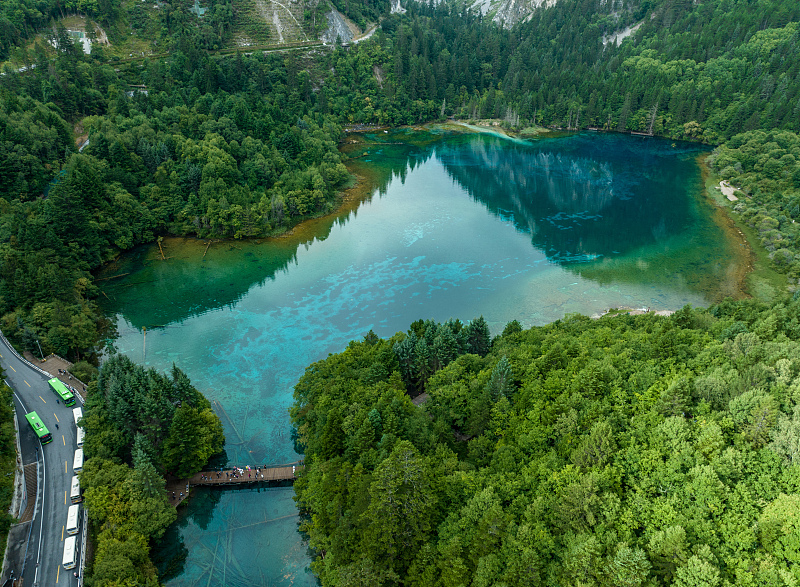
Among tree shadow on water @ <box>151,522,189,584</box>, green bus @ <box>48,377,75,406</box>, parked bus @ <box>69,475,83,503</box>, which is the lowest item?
tree shadow on water @ <box>151,522,189,584</box>

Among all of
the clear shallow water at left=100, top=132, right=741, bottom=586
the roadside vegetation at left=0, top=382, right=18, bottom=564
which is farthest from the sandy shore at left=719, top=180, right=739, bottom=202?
the roadside vegetation at left=0, top=382, right=18, bottom=564

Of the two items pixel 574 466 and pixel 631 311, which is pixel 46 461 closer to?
pixel 574 466

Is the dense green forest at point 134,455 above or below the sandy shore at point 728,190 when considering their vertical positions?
below

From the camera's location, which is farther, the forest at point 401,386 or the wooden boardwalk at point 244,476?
the wooden boardwalk at point 244,476

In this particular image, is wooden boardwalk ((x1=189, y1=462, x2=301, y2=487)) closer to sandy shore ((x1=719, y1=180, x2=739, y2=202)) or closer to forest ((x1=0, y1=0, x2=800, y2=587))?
forest ((x1=0, y1=0, x2=800, y2=587))

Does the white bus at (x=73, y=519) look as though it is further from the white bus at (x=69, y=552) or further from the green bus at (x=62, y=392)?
the green bus at (x=62, y=392)

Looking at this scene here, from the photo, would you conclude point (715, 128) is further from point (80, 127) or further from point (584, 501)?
point (80, 127)

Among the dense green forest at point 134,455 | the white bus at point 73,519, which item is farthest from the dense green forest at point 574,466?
the white bus at point 73,519
